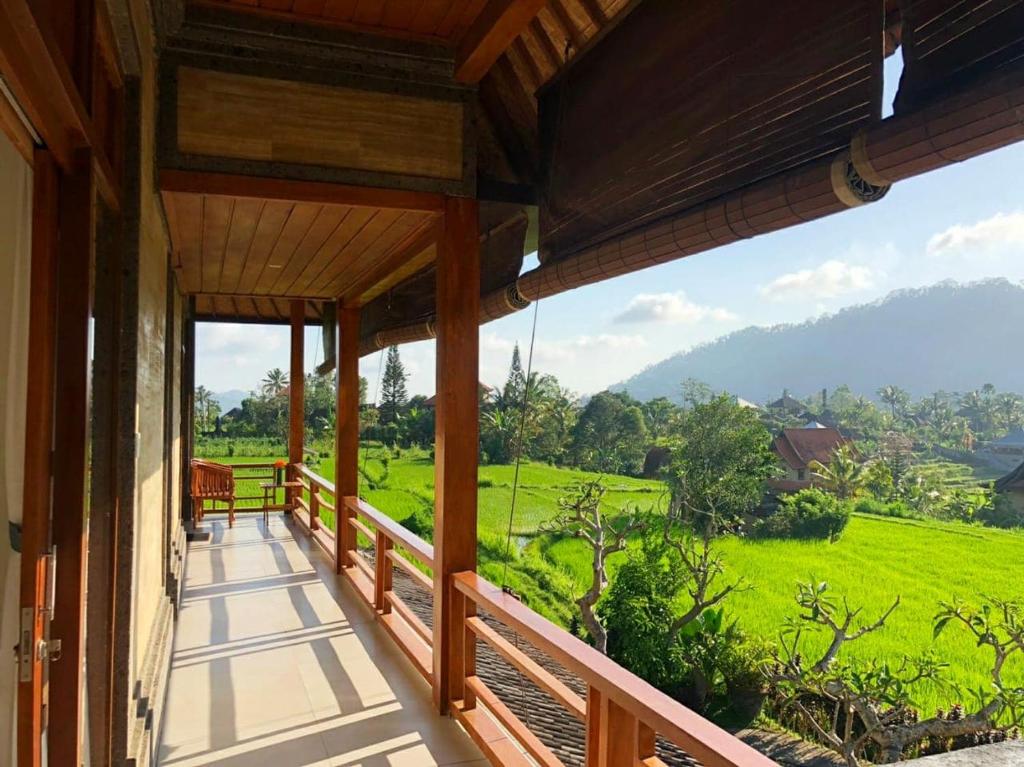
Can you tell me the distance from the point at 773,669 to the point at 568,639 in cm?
1138

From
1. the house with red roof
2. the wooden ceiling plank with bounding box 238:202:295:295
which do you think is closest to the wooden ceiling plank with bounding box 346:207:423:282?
the wooden ceiling plank with bounding box 238:202:295:295

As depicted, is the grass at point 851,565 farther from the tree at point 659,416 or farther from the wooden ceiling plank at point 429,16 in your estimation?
the wooden ceiling plank at point 429,16

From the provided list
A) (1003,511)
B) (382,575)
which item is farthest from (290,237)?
(1003,511)

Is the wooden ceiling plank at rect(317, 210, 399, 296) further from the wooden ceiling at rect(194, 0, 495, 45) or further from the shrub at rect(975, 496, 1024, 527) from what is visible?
the shrub at rect(975, 496, 1024, 527)

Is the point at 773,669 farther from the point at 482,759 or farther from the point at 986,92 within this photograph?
the point at 986,92

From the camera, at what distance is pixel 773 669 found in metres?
11.6

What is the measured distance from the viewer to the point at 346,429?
18.2ft

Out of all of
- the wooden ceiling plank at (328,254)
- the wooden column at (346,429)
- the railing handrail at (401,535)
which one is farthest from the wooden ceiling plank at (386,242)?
the railing handrail at (401,535)

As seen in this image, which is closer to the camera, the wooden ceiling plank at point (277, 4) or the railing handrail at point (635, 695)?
the railing handrail at point (635, 695)

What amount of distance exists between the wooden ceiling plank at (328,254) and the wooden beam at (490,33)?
0.70m

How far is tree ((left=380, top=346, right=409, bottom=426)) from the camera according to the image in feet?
65.9

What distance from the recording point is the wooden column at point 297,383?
743cm

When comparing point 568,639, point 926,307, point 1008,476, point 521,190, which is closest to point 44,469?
point 568,639

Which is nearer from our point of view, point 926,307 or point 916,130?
point 916,130
